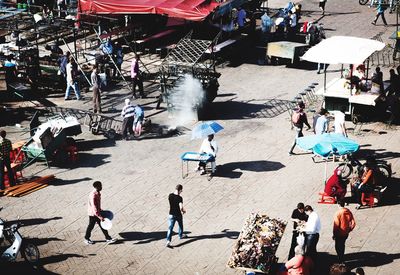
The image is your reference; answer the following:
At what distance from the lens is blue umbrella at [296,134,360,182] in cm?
1652

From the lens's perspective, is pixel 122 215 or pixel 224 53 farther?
pixel 224 53

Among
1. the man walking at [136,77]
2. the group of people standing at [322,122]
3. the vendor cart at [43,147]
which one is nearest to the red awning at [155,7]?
the man walking at [136,77]

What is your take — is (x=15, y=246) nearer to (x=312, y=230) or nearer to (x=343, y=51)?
(x=312, y=230)

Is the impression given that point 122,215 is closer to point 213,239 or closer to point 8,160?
point 213,239

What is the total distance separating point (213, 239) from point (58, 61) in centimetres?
1355

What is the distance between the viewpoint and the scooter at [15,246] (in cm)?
1389

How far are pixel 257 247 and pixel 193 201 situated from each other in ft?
14.3

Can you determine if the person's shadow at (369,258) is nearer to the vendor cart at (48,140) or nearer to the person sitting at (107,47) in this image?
the vendor cart at (48,140)

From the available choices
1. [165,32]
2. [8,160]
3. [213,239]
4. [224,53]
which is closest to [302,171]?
[213,239]

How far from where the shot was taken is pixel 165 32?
3069 cm

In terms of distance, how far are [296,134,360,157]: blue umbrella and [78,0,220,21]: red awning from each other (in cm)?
1061

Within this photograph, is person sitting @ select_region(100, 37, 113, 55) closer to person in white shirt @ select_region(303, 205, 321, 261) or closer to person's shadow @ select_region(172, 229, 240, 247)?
person's shadow @ select_region(172, 229, 240, 247)

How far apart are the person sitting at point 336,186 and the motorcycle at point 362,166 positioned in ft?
2.89

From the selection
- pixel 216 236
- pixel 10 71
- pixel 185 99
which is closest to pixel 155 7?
pixel 185 99
